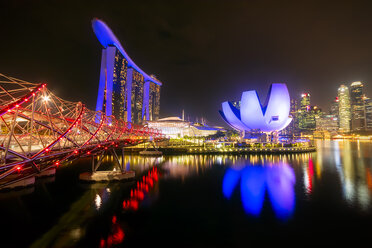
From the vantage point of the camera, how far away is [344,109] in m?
124

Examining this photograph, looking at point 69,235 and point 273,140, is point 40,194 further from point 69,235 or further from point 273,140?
point 273,140

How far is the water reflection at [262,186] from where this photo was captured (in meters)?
9.54

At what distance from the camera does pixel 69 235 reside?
23.0ft

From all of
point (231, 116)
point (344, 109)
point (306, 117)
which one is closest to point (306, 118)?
point (306, 117)

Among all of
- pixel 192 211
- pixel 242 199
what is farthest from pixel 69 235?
pixel 242 199

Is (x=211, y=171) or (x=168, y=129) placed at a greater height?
(x=168, y=129)

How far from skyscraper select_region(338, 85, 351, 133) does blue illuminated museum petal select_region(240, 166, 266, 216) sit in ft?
416

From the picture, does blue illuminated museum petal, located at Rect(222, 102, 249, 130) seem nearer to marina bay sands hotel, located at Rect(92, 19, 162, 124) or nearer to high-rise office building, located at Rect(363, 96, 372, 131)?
marina bay sands hotel, located at Rect(92, 19, 162, 124)

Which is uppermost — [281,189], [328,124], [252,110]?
[328,124]

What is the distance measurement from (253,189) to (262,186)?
99 cm

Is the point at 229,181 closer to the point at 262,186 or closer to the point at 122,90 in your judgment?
the point at 262,186

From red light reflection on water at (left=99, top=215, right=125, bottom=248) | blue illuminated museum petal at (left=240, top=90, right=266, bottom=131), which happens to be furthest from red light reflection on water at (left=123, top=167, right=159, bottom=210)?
blue illuminated museum petal at (left=240, top=90, right=266, bottom=131)

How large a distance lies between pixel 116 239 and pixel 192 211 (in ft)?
11.6

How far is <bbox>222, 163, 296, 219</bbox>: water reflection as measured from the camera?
9539mm
